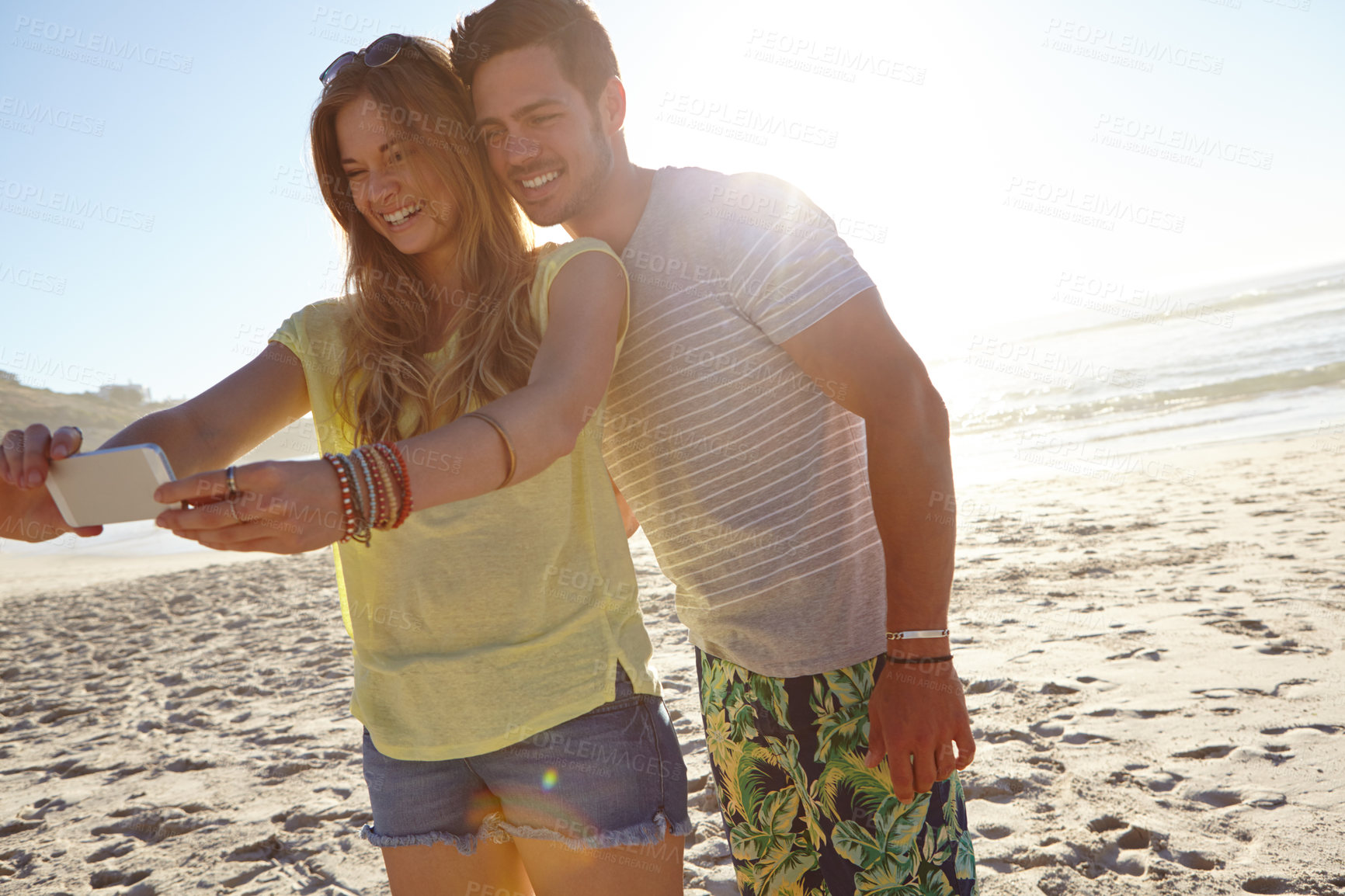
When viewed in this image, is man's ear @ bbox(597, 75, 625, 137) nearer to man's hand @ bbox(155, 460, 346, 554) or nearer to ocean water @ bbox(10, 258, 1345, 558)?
man's hand @ bbox(155, 460, 346, 554)

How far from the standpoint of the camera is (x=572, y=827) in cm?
154

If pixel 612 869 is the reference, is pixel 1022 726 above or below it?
below

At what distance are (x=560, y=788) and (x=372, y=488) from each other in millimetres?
733

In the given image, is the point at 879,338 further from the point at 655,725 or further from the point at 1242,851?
the point at 1242,851

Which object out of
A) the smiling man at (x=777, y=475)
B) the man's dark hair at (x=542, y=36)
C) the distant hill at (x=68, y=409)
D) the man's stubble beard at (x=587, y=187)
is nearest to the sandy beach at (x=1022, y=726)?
the smiling man at (x=777, y=475)

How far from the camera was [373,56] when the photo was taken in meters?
1.81

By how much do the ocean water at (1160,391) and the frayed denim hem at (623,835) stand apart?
32.2 ft

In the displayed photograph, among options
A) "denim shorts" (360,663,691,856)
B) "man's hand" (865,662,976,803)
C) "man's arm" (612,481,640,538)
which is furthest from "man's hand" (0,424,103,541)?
"man's hand" (865,662,976,803)

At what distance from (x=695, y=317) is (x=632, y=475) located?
0.40m

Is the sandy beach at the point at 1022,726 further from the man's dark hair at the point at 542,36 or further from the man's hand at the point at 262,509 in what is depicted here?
the man's dark hair at the point at 542,36

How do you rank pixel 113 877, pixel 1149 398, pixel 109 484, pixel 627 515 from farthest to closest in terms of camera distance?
1. pixel 1149 398
2. pixel 113 877
3. pixel 627 515
4. pixel 109 484

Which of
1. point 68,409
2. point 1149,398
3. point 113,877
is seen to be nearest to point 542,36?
point 113,877

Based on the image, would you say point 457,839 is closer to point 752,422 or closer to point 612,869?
point 612,869

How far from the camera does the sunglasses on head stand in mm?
1805
